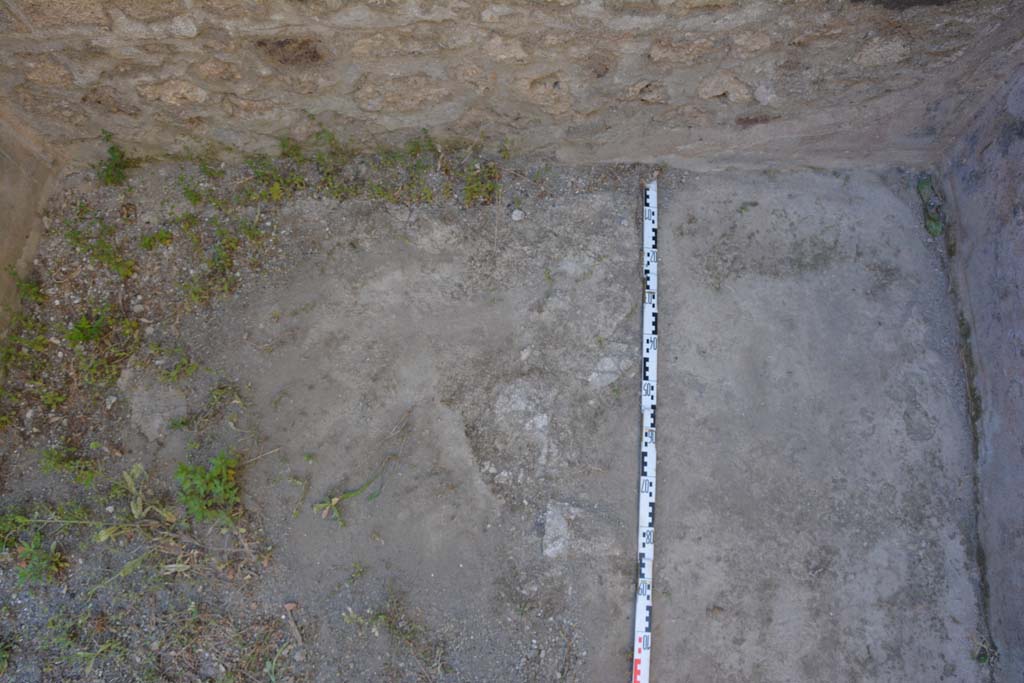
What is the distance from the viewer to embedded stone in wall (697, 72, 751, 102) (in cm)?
292

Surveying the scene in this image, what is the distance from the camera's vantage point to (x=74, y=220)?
10.0 ft

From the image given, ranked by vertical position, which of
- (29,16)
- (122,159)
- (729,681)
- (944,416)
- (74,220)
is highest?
(29,16)

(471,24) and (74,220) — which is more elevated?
(471,24)

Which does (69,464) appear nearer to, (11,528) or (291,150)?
(11,528)

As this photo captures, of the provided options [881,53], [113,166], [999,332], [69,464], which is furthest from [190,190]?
[999,332]

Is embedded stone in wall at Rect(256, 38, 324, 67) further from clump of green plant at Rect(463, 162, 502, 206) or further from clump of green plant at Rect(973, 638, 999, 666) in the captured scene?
clump of green plant at Rect(973, 638, 999, 666)

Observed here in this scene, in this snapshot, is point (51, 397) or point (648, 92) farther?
point (648, 92)

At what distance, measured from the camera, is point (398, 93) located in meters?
2.97

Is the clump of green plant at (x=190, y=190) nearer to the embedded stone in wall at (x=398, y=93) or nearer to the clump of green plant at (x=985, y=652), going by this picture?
the embedded stone in wall at (x=398, y=93)

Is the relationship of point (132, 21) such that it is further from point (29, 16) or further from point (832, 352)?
point (832, 352)

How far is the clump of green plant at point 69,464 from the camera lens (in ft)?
8.90

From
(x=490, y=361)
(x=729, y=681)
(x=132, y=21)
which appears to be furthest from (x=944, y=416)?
(x=132, y=21)

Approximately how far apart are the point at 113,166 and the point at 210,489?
1.65 metres

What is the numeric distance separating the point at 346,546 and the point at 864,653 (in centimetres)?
221
